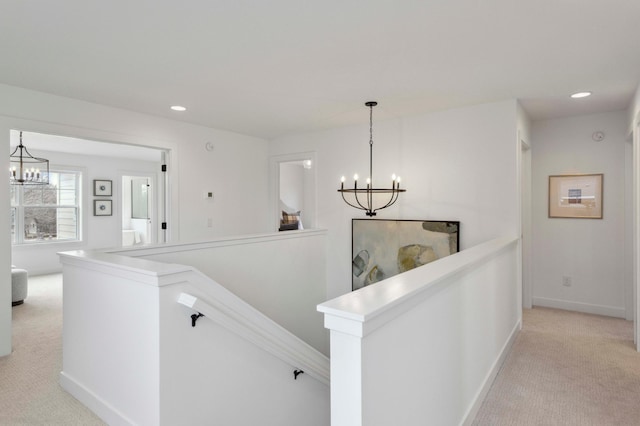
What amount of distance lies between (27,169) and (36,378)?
17.5ft

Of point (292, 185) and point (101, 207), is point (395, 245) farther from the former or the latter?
point (101, 207)

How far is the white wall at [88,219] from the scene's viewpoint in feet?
21.6

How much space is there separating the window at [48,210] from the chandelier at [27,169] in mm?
183

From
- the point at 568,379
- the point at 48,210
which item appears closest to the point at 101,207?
the point at 48,210

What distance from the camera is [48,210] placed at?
6980mm

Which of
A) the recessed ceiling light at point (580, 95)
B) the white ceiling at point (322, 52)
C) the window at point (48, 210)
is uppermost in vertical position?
the recessed ceiling light at point (580, 95)

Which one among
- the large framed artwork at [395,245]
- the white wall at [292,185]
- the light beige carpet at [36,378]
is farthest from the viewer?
the white wall at [292,185]

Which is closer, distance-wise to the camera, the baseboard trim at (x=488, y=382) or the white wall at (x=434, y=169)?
the baseboard trim at (x=488, y=382)

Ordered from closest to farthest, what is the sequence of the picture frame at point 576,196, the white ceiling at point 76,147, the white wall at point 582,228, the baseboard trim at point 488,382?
the baseboard trim at point 488,382 < the white wall at point 582,228 < the picture frame at point 576,196 < the white ceiling at point 76,147

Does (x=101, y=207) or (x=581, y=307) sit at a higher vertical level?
(x=101, y=207)

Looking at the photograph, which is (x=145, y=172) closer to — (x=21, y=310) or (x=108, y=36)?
(x=21, y=310)

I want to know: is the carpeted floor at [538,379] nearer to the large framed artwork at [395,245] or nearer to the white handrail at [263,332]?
the white handrail at [263,332]

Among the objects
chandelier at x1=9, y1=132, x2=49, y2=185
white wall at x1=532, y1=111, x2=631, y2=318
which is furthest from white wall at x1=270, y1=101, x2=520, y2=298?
chandelier at x1=9, y1=132, x2=49, y2=185

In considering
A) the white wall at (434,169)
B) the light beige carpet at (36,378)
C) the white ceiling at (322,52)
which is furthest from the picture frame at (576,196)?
the light beige carpet at (36,378)
